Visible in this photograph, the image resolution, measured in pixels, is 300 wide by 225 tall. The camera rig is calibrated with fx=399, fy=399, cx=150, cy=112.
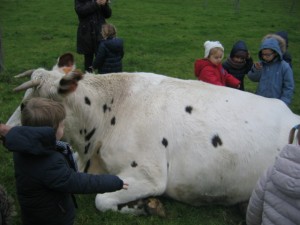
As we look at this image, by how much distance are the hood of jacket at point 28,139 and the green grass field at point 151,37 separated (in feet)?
5.38

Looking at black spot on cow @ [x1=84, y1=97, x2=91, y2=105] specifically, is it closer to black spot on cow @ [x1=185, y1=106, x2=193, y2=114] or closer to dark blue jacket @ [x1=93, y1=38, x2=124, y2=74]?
black spot on cow @ [x1=185, y1=106, x2=193, y2=114]

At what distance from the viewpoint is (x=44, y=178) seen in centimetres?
283

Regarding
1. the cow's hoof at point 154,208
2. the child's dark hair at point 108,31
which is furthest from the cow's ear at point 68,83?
the child's dark hair at point 108,31

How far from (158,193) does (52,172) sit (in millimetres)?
1684

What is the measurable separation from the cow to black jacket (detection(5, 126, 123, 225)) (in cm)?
115

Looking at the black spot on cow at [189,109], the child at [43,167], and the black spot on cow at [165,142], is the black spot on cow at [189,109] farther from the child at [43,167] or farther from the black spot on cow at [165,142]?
the child at [43,167]

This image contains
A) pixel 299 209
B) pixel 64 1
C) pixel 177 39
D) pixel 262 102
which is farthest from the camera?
pixel 64 1

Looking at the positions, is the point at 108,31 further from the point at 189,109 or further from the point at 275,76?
the point at 189,109

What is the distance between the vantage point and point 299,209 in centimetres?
272

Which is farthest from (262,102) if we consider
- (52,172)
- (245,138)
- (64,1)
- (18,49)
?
(64,1)

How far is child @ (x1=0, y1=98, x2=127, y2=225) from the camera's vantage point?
2.67 meters

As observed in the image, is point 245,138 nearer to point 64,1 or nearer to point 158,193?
point 158,193

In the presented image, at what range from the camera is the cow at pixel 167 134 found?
4188 mm

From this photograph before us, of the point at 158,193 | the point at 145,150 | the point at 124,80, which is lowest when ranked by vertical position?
the point at 158,193
